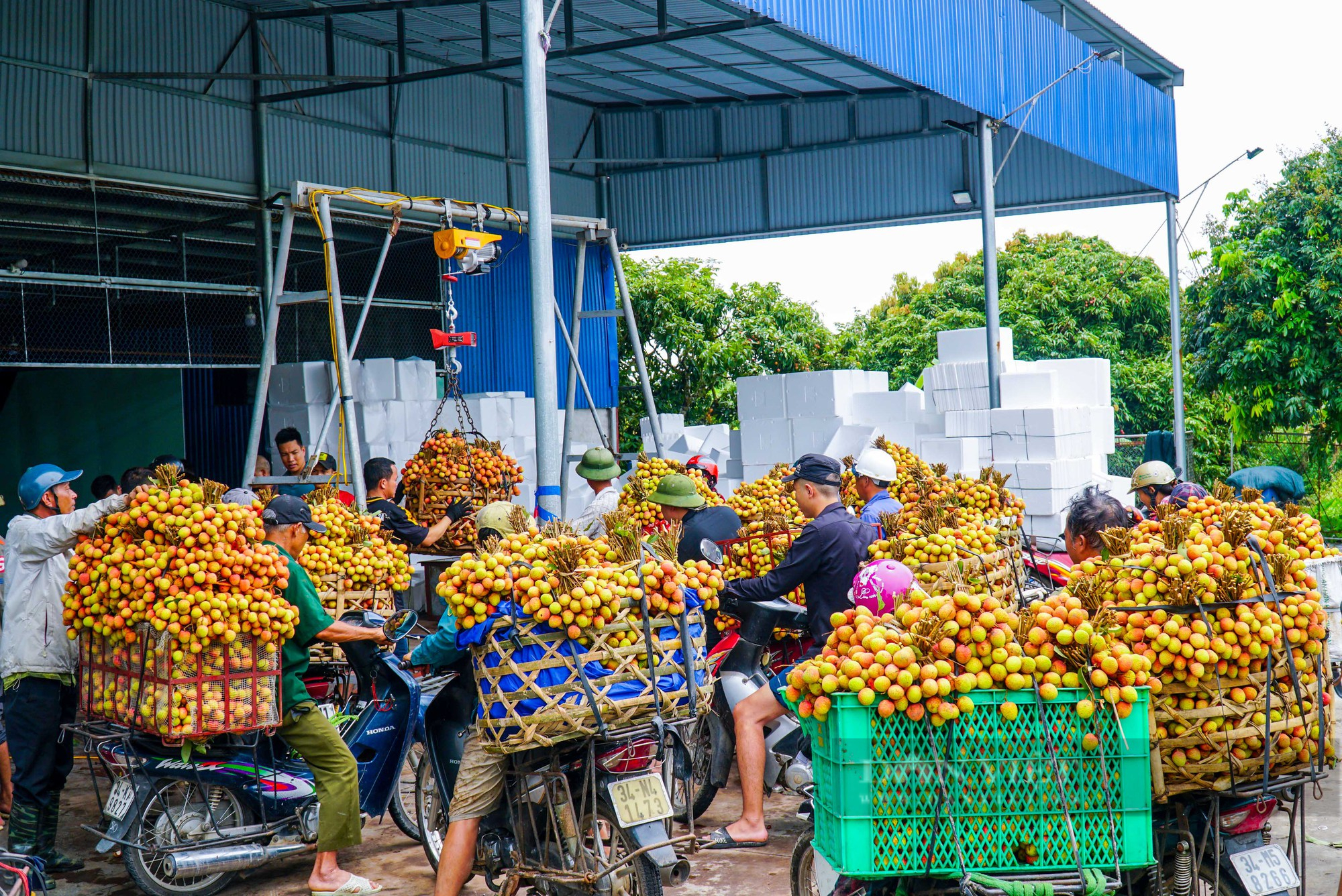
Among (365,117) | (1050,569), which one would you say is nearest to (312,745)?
(1050,569)

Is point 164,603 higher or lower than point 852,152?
lower

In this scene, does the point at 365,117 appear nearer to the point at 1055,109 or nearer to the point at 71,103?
the point at 71,103

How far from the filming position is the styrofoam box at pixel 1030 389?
14953 mm

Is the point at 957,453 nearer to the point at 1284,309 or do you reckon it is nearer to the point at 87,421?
the point at 1284,309

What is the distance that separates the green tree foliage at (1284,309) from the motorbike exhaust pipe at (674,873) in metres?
17.3

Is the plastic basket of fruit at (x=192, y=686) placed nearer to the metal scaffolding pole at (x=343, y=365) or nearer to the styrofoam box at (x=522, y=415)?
the metal scaffolding pole at (x=343, y=365)

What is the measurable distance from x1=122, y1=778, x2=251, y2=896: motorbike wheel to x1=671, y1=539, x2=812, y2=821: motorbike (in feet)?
6.69

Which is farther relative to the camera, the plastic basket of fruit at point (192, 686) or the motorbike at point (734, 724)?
the motorbike at point (734, 724)

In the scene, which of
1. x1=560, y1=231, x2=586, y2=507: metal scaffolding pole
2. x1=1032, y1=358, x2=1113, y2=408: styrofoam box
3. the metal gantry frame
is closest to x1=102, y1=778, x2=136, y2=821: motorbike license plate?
the metal gantry frame

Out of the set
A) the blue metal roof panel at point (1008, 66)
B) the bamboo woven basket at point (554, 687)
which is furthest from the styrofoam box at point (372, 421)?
the bamboo woven basket at point (554, 687)

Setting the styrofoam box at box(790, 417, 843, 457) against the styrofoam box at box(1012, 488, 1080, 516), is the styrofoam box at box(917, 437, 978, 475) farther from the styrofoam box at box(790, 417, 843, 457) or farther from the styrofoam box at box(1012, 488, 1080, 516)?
the styrofoam box at box(790, 417, 843, 457)

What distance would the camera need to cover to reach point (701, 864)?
551 centimetres

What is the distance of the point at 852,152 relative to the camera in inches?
845

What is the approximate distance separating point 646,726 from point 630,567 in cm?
58
